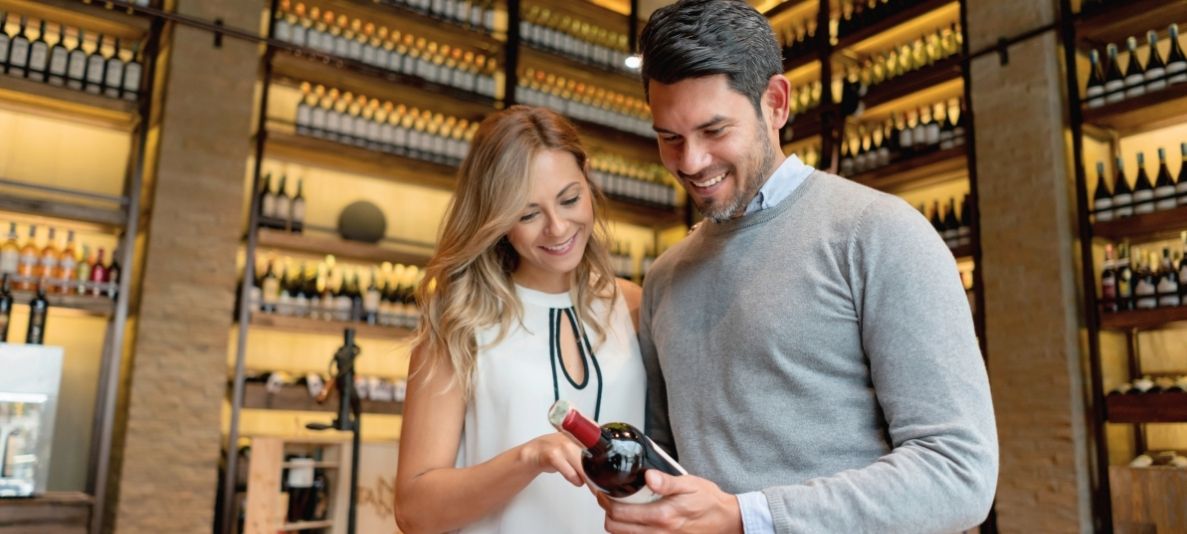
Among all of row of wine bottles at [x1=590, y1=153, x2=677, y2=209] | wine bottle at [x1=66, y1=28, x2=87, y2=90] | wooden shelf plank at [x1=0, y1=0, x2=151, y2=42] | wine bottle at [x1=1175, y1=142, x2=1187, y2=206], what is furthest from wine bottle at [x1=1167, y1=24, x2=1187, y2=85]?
wine bottle at [x1=66, y1=28, x2=87, y2=90]

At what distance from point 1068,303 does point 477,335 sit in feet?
10.9

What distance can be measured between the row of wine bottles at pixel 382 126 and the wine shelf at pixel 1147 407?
11.7 ft

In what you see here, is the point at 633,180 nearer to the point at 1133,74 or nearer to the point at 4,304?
the point at 1133,74

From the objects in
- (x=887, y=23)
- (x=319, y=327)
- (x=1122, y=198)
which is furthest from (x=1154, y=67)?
(x=319, y=327)

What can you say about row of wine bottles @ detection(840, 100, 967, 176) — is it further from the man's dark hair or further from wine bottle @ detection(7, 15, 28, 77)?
wine bottle @ detection(7, 15, 28, 77)

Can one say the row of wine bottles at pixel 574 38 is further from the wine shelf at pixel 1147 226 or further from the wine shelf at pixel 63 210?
the wine shelf at pixel 1147 226

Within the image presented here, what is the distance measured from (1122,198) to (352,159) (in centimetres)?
393

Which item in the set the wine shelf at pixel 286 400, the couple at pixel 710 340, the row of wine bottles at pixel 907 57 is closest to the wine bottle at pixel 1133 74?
the row of wine bottles at pixel 907 57

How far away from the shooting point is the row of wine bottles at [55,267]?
12.9 feet

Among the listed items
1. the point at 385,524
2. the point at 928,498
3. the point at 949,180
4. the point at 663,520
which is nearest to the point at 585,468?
the point at 663,520

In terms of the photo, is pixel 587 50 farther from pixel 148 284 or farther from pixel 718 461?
pixel 718 461

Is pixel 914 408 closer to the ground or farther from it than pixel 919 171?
closer to the ground

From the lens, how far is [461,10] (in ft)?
17.8

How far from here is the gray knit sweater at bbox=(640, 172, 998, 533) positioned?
3.19 ft
